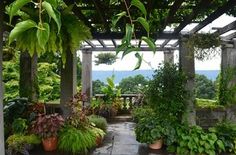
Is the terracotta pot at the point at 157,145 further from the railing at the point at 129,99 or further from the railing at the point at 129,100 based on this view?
the railing at the point at 129,99

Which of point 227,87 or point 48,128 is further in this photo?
point 227,87

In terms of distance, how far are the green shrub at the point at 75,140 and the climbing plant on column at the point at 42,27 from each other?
3514mm

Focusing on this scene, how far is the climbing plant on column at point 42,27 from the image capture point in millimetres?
521

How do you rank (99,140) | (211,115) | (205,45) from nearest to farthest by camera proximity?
(205,45), (99,140), (211,115)

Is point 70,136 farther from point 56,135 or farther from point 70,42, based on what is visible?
point 70,42

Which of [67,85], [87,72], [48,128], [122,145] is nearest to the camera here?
[48,128]

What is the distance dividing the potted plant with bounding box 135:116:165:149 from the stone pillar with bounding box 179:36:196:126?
23.2 inches

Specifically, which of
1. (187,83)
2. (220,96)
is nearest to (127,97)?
(220,96)

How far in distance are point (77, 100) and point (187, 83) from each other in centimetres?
204

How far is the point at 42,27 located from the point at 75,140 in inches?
192

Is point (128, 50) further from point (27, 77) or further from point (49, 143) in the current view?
point (27, 77)

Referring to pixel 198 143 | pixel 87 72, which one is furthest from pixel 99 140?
pixel 87 72

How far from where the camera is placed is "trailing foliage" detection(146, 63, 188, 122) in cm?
590

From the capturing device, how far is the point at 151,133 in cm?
563
